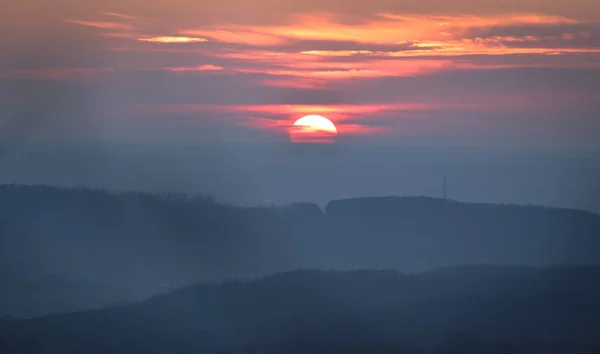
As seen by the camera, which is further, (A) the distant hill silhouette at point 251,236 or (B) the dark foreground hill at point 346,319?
(A) the distant hill silhouette at point 251,236

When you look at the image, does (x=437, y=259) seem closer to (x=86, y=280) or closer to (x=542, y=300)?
(x=542, y=300)

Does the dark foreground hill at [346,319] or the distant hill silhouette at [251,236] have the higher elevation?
the distant hill silhouette at [251,236]

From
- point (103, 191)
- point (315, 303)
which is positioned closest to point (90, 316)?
point (315, 303)

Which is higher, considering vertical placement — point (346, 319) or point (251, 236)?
point (251, 236)

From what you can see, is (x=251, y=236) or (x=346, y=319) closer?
(x=346, y=319)

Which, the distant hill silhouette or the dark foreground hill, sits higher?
the distant hill silhouette
